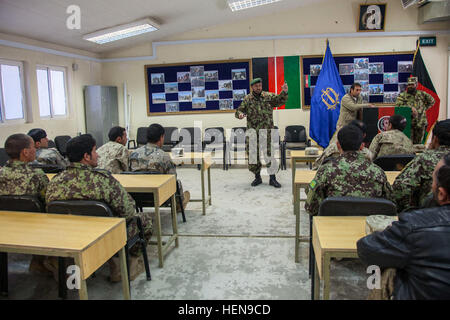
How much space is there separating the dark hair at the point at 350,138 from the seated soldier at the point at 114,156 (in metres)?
2.38

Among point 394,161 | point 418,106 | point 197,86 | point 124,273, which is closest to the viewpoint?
point 124,273

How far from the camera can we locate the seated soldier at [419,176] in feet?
7.39

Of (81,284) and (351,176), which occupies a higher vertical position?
(351,176)

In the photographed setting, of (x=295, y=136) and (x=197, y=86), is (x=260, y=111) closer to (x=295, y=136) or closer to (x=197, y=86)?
(x=295, y=136)

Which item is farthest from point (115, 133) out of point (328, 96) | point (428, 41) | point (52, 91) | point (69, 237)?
point (428, 41)

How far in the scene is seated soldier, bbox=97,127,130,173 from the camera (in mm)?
3701

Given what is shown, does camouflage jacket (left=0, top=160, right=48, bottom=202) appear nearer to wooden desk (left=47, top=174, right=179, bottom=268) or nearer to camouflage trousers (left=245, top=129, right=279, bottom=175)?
wooden desk (left=47, top=174, right=179, bottom=268)

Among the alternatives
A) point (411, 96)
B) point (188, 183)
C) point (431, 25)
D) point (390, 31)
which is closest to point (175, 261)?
point (188, 183)

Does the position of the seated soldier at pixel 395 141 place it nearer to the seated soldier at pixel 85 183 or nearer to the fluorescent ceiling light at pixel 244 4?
the seated soldier at pixel 85 183

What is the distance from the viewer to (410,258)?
47.3 inches

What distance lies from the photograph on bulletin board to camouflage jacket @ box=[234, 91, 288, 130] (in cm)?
238

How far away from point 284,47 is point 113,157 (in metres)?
5.07

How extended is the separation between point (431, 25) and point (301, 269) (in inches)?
265

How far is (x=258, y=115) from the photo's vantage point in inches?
215
